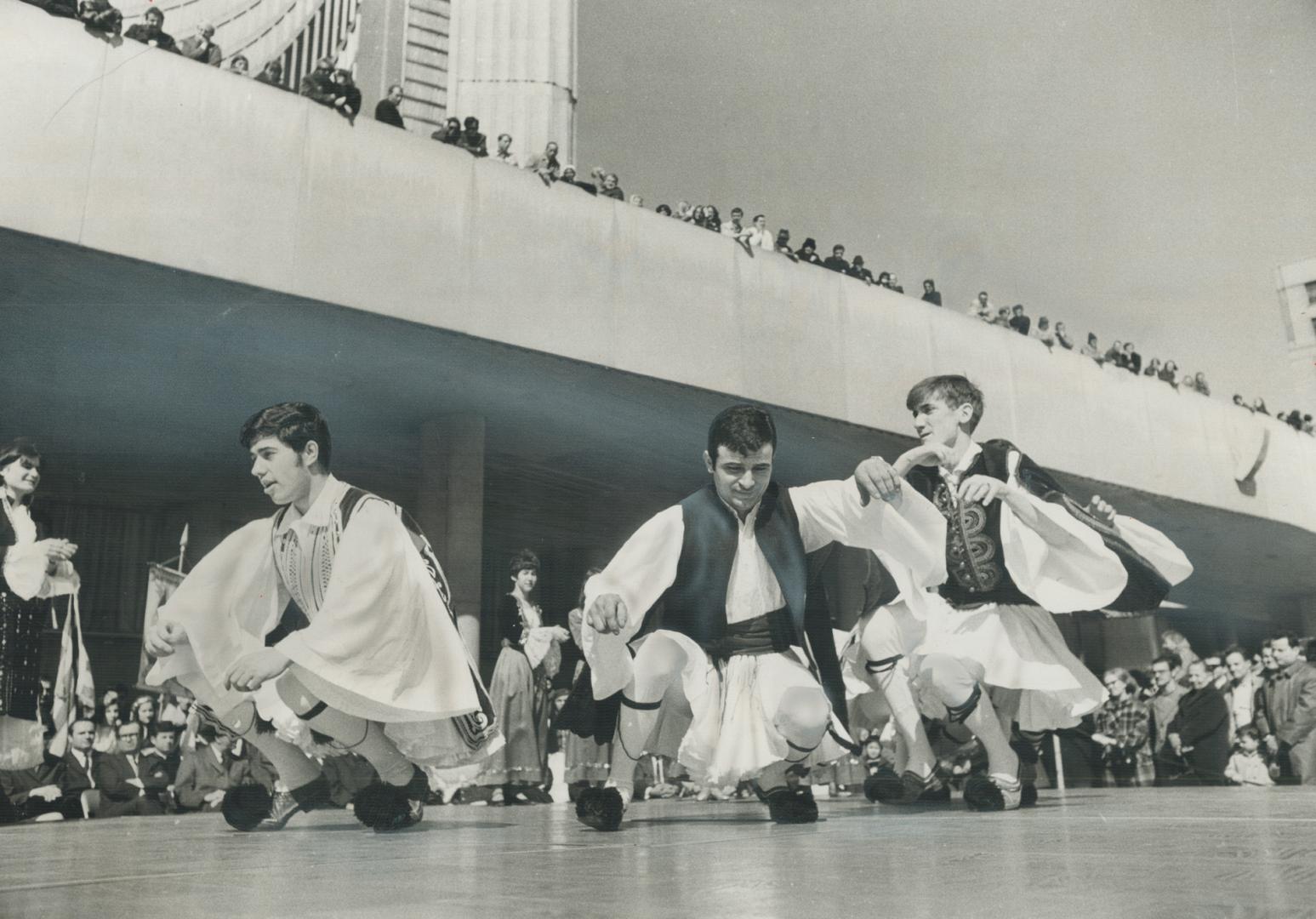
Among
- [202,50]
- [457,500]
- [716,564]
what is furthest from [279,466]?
[457,500]

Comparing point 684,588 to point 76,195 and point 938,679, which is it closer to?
point 938,679

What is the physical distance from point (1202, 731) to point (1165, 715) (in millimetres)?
673

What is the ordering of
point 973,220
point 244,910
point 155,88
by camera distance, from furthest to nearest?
point 973,220
point 155,88
point 244,910

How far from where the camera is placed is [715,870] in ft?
7.68

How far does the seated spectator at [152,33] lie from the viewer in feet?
25.6

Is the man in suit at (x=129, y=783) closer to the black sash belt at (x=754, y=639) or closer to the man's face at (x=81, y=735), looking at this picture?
the man's face at (x=81, y=735)

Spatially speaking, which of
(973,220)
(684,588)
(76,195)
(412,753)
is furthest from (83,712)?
(973,220)

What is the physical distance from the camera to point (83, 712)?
708 cm

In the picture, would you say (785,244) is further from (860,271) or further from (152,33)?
(152,33)

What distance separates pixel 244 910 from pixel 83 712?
6030 millimetres

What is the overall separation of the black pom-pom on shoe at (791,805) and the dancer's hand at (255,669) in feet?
5.60

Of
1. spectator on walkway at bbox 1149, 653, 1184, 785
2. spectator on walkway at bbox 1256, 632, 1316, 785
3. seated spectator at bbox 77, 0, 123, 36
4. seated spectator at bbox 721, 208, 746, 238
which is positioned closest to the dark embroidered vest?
spectator on walkway at bbox 1256, 632, 1316, 785

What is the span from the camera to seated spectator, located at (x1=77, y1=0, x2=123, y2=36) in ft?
24.6

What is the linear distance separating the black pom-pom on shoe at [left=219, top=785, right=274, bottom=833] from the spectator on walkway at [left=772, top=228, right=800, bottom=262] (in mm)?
8448
